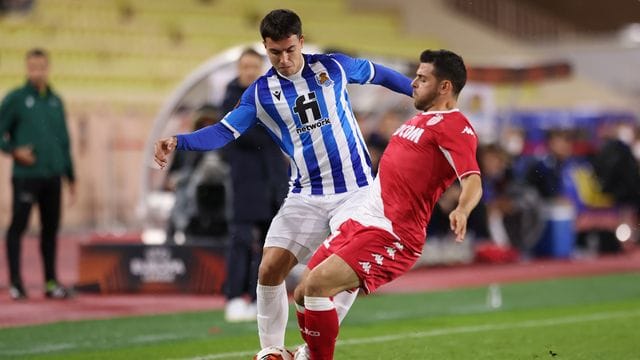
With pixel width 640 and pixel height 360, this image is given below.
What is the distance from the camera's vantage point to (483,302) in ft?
40.0

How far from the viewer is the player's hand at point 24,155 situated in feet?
39.4

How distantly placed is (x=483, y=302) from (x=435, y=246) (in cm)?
383

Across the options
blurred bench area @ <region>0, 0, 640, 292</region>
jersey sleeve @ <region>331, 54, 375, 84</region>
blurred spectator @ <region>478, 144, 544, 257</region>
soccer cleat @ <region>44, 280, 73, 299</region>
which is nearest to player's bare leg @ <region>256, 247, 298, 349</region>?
jersey sleeve @ <region>331, 54, 375, 84</region>

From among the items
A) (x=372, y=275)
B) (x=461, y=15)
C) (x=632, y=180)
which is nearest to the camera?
(x=372, y=275)

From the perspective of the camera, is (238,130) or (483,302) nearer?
(238,130)

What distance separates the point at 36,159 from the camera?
39.8 ft

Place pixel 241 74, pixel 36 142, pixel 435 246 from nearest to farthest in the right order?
1. pixel 241 74
2. pixel 36 142
3. pixel 435 246

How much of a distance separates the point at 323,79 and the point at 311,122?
272 mm

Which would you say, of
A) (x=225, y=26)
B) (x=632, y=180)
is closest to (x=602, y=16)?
(x=225, y=26)

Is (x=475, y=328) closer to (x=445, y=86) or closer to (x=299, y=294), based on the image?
(x=299, y=294)

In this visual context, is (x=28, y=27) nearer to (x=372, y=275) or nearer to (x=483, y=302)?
(x=483, y=302)

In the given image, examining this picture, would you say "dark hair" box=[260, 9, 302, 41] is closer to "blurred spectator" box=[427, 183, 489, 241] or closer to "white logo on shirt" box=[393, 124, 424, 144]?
"white logo on shirt" box=[393, 124, 424, 144]

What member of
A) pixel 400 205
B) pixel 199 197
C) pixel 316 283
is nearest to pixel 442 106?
pixel 400 205

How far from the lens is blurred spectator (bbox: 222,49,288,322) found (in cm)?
1062
